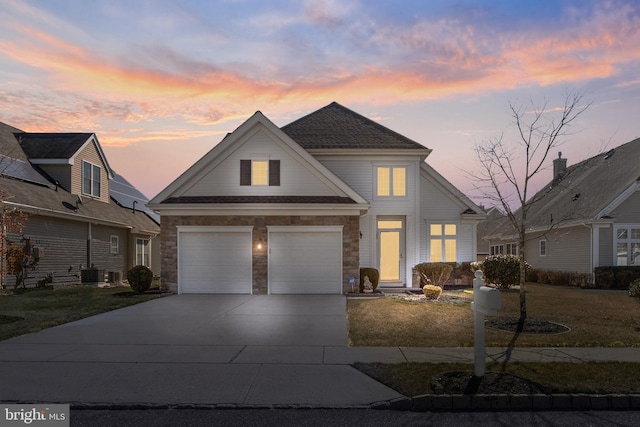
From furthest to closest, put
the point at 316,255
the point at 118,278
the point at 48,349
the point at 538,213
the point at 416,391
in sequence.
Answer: the point at 538,213 < the point at 118,278 < the point at 316,255 < the point at 48,349 < the point at 416,391

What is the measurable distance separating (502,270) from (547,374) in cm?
1472

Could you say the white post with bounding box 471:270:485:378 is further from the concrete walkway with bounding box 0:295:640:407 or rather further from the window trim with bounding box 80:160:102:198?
the window trim with bounding box 80:160:102:198

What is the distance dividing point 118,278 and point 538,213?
26.1 metres

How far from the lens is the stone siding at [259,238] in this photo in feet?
58.7

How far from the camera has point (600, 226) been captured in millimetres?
23062

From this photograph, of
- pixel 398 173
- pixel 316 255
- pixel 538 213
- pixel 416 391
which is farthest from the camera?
pixel 538 213

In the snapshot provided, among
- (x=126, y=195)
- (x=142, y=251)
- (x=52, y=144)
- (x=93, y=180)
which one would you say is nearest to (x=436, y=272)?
(x=93, y=180)

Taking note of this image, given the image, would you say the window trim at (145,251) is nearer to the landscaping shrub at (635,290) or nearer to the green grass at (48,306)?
the green grass at (48,306)

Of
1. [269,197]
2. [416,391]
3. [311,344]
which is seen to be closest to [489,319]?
[311,344]

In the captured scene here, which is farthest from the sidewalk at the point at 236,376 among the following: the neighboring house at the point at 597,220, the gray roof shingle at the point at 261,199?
the neighboring house at the point at 597,220

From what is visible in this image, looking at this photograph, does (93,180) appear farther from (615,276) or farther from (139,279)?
(615,276)

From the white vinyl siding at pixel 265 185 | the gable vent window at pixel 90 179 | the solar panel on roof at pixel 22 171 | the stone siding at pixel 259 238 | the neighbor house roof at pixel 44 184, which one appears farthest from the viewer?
the gable vent window at pixel 90 179

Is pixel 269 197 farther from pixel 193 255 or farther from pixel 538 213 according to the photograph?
pixel 538 213
